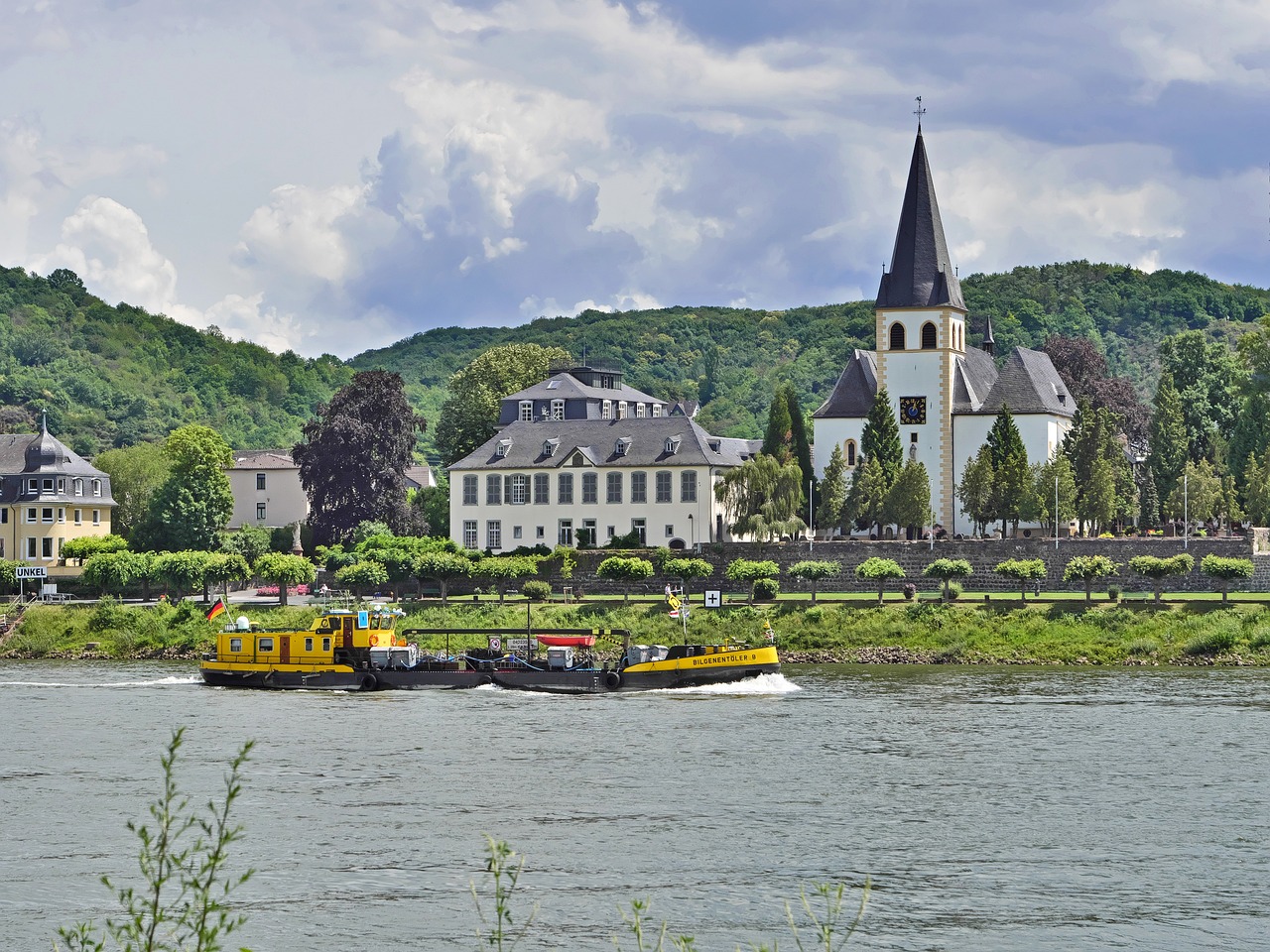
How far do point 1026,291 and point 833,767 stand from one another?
514ft

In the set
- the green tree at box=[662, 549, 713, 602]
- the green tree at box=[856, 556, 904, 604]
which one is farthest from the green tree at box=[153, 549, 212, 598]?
the green tree at box=[856, 556, 904, 604]

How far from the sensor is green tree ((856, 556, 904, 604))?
3177 inches

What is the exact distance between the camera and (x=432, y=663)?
2525 inches

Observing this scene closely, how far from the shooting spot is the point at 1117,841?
32.8m

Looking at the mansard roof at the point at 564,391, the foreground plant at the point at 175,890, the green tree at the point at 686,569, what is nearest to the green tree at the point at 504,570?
the green tree at the point at 686,569

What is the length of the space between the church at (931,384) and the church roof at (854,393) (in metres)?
0.10

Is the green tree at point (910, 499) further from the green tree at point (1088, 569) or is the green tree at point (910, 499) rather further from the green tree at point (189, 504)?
the green tree at point (189, 504)

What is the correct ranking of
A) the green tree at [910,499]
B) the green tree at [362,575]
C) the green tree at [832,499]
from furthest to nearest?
Answer: the green tree at [832,499] < the green tree at [910,499] < the green tree at [362,575]

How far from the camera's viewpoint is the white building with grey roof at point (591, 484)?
101m

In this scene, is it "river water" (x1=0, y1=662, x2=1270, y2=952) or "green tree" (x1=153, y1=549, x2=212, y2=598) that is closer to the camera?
"river water" (x1=0, y1=662, x2=1270, y2=952)

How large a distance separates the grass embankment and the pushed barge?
30.2 feet

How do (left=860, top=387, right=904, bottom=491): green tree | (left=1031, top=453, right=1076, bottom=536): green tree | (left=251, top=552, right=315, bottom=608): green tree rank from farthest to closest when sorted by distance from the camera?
(left=860, top=387, right=904, bottom=491): green tree
(left=1031, top=453, right=1076, bottom=536): green tree
(left=251, top=552, right=315, bottom=608): green tree

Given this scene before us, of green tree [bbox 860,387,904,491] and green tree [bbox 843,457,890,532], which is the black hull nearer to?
green tree [bbox 843,457,890,532]

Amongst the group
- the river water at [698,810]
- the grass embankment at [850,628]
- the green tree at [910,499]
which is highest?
the green tree at [910,499]
